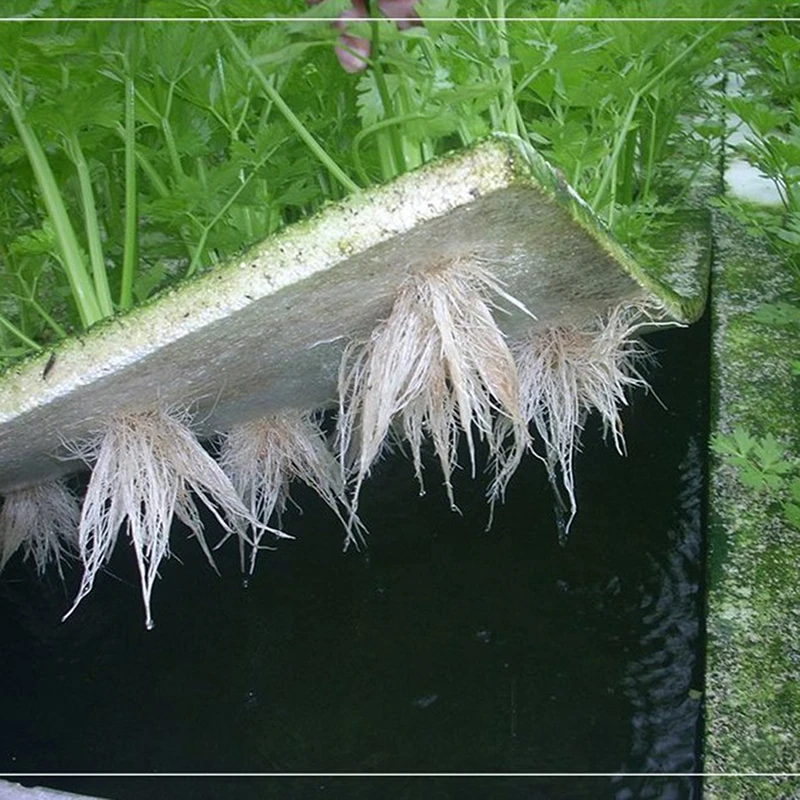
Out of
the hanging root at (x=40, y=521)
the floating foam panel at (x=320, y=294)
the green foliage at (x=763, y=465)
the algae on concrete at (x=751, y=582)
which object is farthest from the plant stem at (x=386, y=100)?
the hanging root at (x=40, y=521)

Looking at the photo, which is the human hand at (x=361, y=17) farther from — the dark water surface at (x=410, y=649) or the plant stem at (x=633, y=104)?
the dark water surface at (x=410, y=649)

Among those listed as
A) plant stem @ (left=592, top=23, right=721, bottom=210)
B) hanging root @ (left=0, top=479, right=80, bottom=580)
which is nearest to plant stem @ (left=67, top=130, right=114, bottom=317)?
hanging root @ (left=0, top=479, right=80, bottom=580)

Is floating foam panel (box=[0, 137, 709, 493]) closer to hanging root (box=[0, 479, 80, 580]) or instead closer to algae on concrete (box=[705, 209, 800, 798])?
hanging root (box=[0, 479, 80, 580])

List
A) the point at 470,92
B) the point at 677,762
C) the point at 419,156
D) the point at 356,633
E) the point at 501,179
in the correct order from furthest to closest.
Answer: the point at 356,633 → the point at 419,156 → the point at 677,762 → the point at 470,92 → the point at 501,179

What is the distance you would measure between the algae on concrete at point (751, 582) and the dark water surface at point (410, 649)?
0.09 m

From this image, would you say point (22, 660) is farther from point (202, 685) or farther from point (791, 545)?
point (791, 545)

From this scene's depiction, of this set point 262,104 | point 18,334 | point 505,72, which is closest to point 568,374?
point 505,72

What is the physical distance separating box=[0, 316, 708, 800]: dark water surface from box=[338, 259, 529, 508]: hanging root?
1.13 ft

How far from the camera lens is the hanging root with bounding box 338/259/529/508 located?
4.50 feet

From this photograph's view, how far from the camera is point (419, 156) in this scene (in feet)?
5.19

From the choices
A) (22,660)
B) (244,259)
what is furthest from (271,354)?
(22,660)

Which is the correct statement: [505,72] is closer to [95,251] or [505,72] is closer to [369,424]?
[369,424]

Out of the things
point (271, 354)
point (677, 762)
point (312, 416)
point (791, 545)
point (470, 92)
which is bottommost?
point (677, 762)

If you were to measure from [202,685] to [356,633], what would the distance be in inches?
9.9
